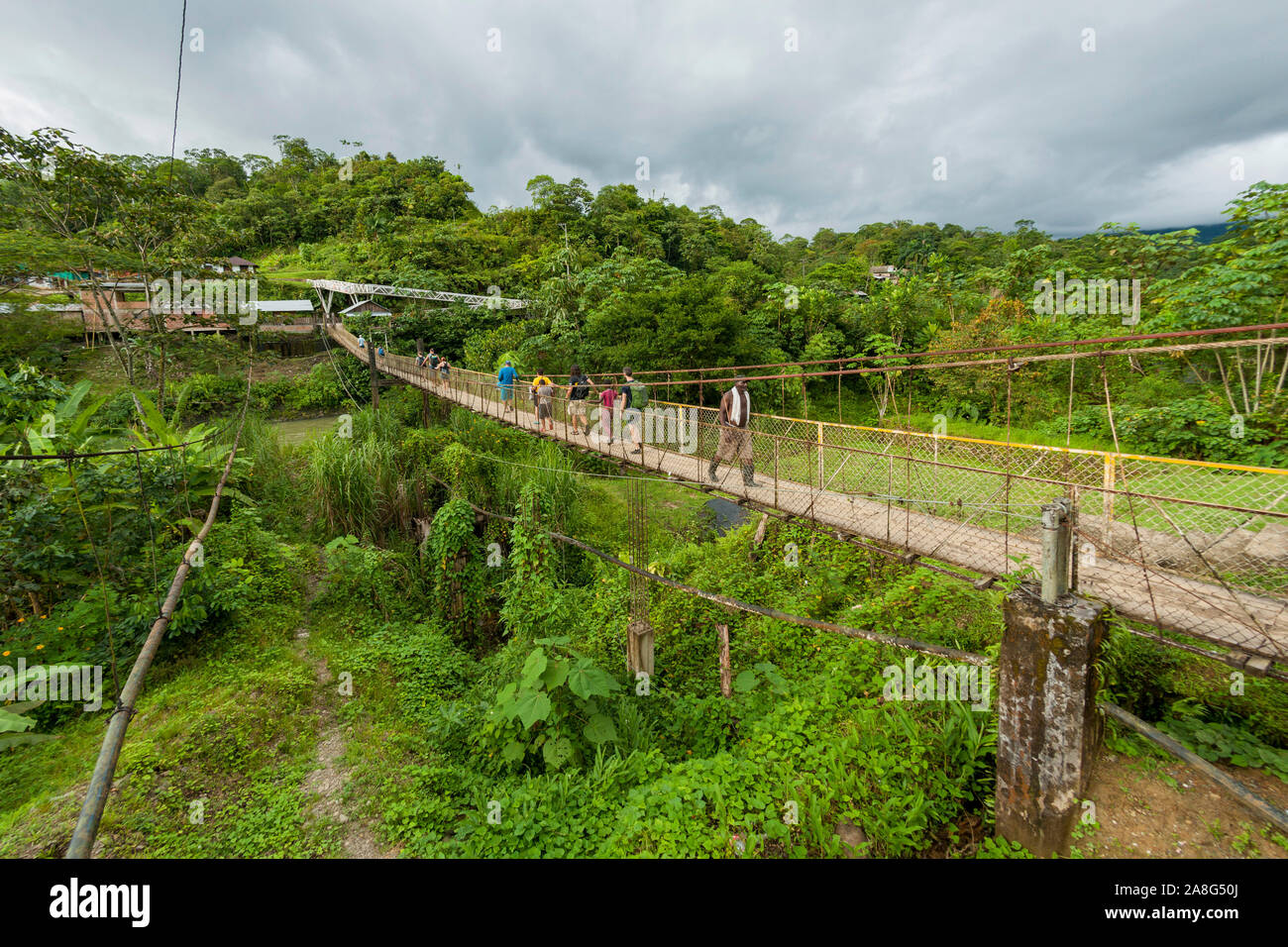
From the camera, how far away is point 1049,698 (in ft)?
7.85

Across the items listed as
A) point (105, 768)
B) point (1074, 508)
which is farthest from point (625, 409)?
point (105, 768)

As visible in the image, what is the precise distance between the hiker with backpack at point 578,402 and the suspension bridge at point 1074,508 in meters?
0.85

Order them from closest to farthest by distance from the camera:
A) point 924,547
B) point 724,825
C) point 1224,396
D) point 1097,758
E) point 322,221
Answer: point 1097,758
point 724,825
point 924,547
point 1224,396
point 322,221

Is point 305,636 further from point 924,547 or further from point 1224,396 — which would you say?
point 1224,396

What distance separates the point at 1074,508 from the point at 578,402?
5.96 m

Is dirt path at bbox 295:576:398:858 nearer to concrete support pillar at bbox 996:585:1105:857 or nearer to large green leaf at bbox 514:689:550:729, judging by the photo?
large green leaf at bbox 514:689:550:729

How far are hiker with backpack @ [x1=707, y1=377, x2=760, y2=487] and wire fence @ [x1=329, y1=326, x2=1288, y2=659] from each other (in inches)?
5.0

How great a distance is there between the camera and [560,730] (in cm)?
443

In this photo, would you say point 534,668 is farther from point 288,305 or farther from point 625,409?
point 288,305

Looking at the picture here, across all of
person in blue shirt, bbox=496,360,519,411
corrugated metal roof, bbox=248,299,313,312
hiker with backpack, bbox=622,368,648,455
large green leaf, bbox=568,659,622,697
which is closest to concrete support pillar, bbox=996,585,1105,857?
large green leaf, bbox=568,659,622,697

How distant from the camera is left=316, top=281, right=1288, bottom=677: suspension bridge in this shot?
3113 millimetres

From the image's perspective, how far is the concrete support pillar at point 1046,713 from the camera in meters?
2.32

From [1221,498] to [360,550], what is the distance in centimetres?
1028
